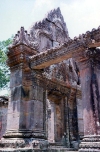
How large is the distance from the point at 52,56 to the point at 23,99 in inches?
73.4

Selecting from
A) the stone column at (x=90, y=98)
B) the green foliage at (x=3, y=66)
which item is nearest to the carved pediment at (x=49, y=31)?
the stone column at (x=90, y=98)

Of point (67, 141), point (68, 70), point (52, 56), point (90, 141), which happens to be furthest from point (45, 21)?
point (90, 141)

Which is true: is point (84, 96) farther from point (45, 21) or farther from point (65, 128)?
point (45, 21)

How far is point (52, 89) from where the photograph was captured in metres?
8.42

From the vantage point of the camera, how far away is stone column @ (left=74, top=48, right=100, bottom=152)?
4.63 metres

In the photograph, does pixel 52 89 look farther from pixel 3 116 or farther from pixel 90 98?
pixel 3 116

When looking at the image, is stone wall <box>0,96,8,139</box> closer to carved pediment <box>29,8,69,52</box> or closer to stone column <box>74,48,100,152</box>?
carved pediment <box>29,8,69,52</box>

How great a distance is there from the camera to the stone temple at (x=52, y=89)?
5.25m

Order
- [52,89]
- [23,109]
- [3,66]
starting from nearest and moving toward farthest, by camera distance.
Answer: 1. [23,109]
2. [52,89]
3. [3,66]

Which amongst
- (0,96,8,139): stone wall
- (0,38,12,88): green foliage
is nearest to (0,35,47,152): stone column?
(0,96,8,139): stone wall

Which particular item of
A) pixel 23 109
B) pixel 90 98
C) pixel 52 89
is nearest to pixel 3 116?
pixel 52 89

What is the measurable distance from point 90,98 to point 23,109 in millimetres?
2683

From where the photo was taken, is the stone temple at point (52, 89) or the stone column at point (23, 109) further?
the stone column at point (23, 109)

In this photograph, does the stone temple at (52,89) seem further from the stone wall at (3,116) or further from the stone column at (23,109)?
the stone wall at (3,116)
